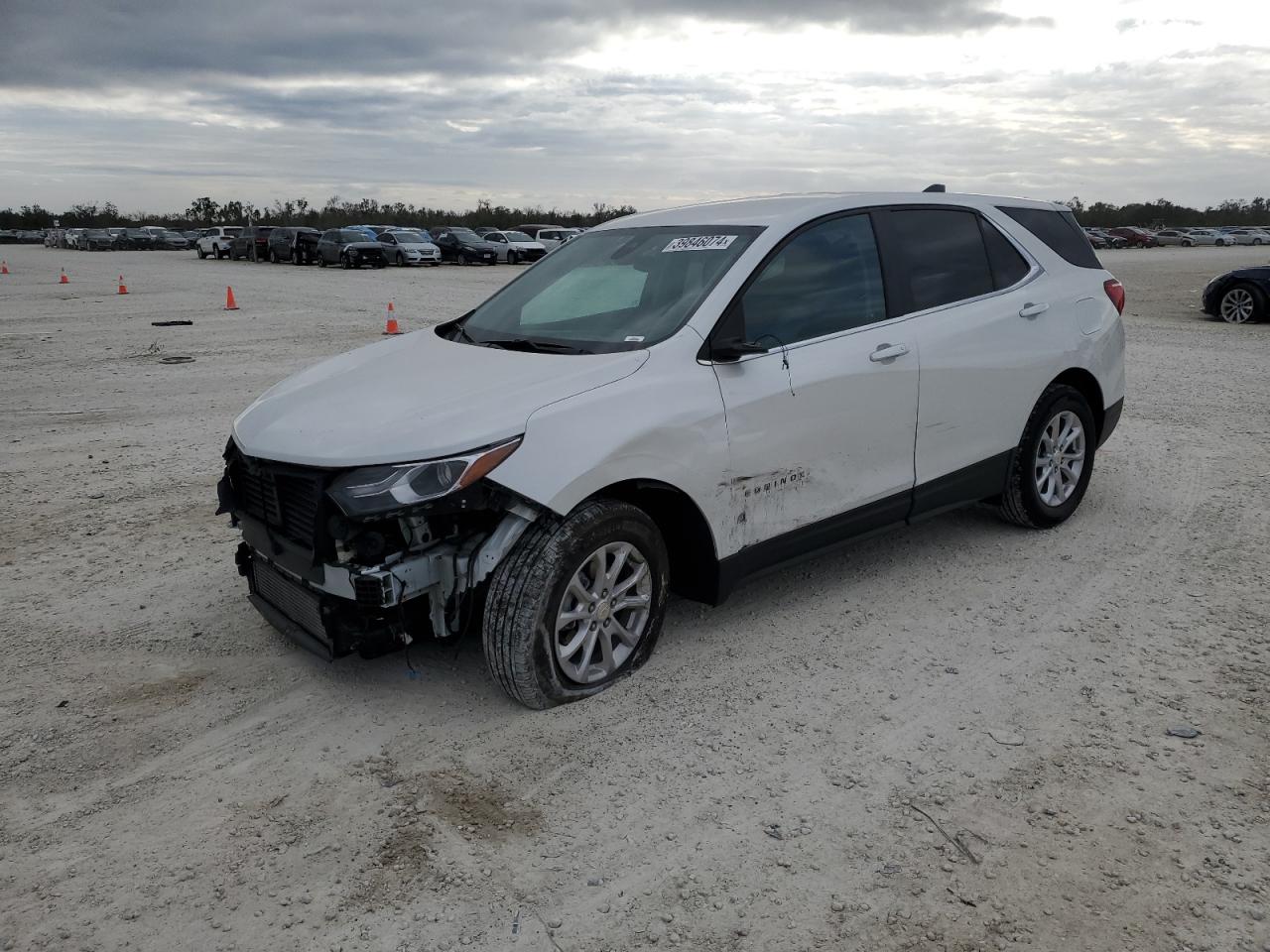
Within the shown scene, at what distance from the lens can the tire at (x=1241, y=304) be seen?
16.8m

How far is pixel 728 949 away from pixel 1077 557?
11.9 ft

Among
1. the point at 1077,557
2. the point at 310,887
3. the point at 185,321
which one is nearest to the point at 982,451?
the point at 1077,557

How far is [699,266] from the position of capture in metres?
4.46

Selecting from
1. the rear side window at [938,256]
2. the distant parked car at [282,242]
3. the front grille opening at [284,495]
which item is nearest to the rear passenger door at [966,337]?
the rear side window at [938,256]

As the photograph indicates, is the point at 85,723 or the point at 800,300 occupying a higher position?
the point at 800,300

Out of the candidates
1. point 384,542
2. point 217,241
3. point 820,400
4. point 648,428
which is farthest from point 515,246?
point 384,542

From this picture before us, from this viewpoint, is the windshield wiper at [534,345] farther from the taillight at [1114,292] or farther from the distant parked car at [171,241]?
the distant parked car at [171,241]

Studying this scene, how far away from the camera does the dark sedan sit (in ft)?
55.0

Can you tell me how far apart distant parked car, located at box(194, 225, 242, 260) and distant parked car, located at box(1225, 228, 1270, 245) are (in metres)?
65.6

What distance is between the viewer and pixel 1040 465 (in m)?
5.74

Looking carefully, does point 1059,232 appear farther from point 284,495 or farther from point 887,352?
point 284,495

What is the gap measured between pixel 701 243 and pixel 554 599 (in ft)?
6.13

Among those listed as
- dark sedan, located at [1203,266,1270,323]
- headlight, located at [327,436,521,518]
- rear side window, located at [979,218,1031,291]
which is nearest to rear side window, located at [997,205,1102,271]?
rear side window, located at [979,218,1031,291]

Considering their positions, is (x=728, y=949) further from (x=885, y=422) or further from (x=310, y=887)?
(x=885, y=422)
